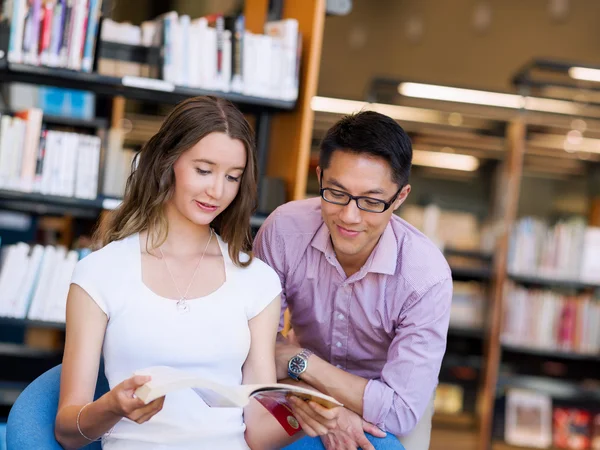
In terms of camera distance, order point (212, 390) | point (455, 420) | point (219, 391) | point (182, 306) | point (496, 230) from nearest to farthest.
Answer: point (219, 391)
point (212, 390)
point (182, 306)
point (496, 230)
point (455, 420)

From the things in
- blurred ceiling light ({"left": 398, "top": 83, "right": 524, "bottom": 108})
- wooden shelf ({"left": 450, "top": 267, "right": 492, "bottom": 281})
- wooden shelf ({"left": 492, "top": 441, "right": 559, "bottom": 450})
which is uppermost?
blurred ceiling light ({"left": 398, "top": 83, "right": 524, "bottom": 108})

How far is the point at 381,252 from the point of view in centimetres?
206

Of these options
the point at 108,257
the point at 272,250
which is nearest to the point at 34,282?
the point at 272,250

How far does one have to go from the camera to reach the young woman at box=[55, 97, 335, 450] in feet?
5.62

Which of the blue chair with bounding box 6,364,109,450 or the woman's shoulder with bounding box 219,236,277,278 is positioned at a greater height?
the woman's shoulder with bounding box 219,236,277,278

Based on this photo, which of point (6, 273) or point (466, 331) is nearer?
point (6, 273)

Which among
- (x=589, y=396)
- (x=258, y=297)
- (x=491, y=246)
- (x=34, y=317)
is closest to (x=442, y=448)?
(x=589, y=396)

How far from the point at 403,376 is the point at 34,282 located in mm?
1874

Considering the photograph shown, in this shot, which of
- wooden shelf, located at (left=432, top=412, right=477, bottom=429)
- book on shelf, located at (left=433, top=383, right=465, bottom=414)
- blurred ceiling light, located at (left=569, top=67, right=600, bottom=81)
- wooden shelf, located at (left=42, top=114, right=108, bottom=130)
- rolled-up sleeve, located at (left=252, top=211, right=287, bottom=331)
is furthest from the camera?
book on shelf, located at (left=433, top=383, right=465, bottom=414)

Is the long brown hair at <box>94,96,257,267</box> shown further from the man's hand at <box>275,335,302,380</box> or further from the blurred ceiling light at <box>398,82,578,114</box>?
the blurred ceiling light at <box>398,82,578,114</box>

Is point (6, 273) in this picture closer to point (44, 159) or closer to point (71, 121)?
point (44, 159)

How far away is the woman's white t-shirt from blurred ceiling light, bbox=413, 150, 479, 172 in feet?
16.1

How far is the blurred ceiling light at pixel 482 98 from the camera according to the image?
522cm

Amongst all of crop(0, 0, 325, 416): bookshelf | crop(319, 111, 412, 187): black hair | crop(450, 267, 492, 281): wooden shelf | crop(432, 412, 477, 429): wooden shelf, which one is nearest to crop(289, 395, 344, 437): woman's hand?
crop(319, 111, 412, 187): black hair
